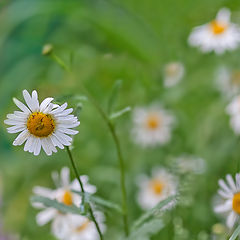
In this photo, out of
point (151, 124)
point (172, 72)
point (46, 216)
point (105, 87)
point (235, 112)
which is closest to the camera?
point (46, 216)

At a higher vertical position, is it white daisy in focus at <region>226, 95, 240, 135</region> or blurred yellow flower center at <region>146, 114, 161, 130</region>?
blurred yellow flower center at <region>146, 114, 161, 130</region>

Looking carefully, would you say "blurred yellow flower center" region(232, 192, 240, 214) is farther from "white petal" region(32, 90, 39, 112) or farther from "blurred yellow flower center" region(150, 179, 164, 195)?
"blurred yellow flower center" region(150, 179, 164, 195)

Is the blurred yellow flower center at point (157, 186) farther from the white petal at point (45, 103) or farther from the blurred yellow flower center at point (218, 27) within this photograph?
the white petal at point (45, 103)

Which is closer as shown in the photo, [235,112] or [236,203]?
[236,203]

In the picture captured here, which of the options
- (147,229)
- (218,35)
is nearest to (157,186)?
(218,35)

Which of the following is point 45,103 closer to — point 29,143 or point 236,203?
point 29,143

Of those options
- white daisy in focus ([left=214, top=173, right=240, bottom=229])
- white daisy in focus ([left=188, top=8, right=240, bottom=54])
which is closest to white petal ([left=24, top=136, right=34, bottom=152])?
white daisy in focus ([left=214, top=173, right=240, bottom=229])
